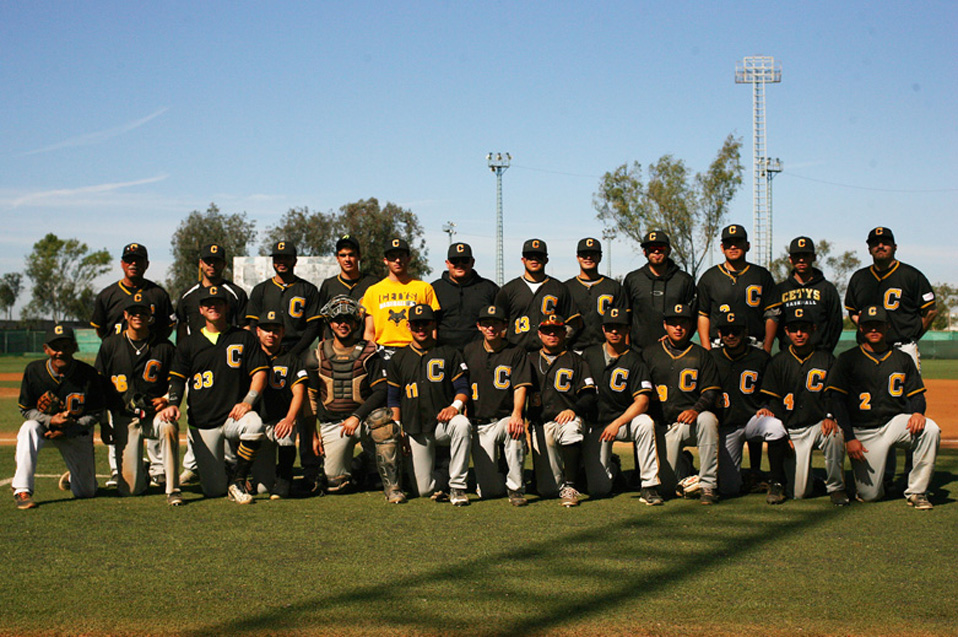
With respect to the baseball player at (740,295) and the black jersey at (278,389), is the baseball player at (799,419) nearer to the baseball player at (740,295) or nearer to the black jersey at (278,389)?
the baseball player at (740,295)

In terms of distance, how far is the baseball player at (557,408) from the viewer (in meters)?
7.01

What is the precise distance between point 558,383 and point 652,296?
1398 mm

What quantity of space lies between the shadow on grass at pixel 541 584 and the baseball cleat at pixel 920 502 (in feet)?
3.23

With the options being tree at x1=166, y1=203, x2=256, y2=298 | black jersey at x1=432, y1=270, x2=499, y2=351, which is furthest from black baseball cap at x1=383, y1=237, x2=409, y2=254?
tree at x1=166, y1=203, x2=256, y2=298

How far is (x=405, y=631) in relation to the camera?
378 cm

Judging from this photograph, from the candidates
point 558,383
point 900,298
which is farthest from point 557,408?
point 900,298

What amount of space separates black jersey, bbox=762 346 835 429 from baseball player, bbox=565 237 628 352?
1415 millimetres

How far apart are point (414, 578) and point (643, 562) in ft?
4.34

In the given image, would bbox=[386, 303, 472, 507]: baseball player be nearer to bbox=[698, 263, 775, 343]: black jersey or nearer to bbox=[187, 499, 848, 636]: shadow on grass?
bbox=[187, 499, 848, 636]: shadow on grass

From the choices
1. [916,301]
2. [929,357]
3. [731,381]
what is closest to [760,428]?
[731,381]

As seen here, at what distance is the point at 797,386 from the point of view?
7.05 metres

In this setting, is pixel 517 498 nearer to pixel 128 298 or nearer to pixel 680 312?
pixel 680 312

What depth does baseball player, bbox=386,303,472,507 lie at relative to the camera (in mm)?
6973

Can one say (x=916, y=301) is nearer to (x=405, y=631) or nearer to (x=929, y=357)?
(x=405, y=631)
